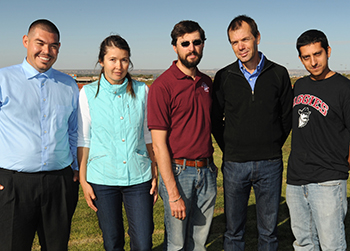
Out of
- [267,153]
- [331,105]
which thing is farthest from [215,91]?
[331,105]

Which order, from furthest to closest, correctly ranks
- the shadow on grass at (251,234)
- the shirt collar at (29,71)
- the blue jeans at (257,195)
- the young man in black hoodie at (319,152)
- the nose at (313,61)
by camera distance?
the shadow on grass at (251,234), the blue jeans at (257,195), the nose at (313,61), the young man in black hoodie at (319,152), the shirt collar at (29,71)

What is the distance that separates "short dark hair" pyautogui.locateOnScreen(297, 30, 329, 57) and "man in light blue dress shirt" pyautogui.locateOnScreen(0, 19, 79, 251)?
2348 millimetres

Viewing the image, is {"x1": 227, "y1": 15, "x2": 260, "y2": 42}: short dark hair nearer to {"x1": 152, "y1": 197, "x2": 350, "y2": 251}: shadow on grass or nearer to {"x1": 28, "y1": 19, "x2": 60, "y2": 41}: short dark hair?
{"x1": 28, "y1": 19, "x2": 60, "y2": 41}: short dark hair

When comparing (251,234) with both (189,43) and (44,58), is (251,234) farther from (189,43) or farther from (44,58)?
(44,58)

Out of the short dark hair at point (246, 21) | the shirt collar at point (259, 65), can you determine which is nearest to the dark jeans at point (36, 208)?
the shirt collar at point (259, 65)

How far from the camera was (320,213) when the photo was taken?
3154mm

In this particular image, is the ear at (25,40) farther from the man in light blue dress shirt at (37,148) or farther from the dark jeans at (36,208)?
the dark jeans at (36,208)

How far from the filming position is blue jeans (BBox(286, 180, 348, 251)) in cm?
312

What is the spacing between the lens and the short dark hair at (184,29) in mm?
3100

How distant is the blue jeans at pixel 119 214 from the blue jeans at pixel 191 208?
8.0 inches

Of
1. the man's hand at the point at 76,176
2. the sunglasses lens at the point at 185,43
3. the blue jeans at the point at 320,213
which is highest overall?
the sunglasses lens at the point at 185,43

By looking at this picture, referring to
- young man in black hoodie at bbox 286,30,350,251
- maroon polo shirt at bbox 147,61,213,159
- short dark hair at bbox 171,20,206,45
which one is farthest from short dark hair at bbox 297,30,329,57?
maroon polo shirt at bbox 147,61,213,159

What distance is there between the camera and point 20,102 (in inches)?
114

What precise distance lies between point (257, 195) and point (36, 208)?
2191mm
